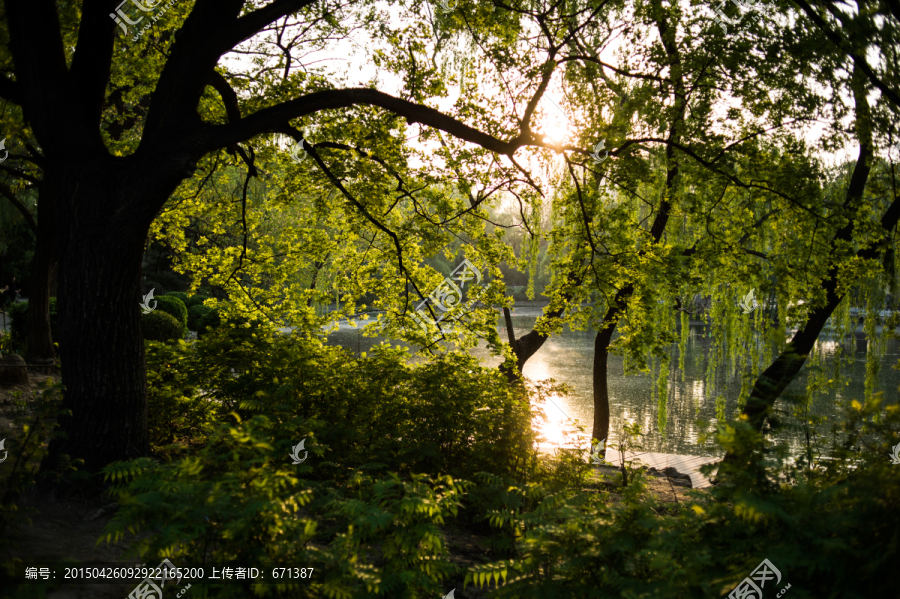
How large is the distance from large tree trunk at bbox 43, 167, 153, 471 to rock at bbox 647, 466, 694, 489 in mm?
7039

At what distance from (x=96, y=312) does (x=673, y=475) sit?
807cm

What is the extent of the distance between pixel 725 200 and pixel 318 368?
18.8ft

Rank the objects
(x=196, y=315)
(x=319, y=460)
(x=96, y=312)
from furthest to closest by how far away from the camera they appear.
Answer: (x=196, y=315), (x=319, y=460), (x=96, y=312)

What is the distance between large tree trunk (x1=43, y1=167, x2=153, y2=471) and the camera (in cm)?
455

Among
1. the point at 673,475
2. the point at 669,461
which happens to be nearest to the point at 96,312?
the point at 673,475

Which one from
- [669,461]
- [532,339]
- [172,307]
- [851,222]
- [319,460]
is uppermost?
[851,222]

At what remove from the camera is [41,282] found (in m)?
9.99

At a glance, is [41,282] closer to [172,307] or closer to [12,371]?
[12,371]

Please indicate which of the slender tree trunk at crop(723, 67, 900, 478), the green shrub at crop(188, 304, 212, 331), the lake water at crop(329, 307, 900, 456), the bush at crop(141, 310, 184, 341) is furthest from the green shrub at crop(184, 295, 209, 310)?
the slender tree trunk at crop(723, 67, 900, 478)

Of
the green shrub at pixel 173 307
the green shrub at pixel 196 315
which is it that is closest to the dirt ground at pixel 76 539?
the green shrub at pixel 173 307

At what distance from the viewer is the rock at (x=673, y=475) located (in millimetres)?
8188

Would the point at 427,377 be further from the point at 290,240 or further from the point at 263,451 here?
the point at 290,240

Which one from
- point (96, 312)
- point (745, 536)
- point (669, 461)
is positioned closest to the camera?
point (745, 536)

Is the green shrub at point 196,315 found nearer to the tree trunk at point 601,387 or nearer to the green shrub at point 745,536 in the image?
the tree trunk at point 601,387
